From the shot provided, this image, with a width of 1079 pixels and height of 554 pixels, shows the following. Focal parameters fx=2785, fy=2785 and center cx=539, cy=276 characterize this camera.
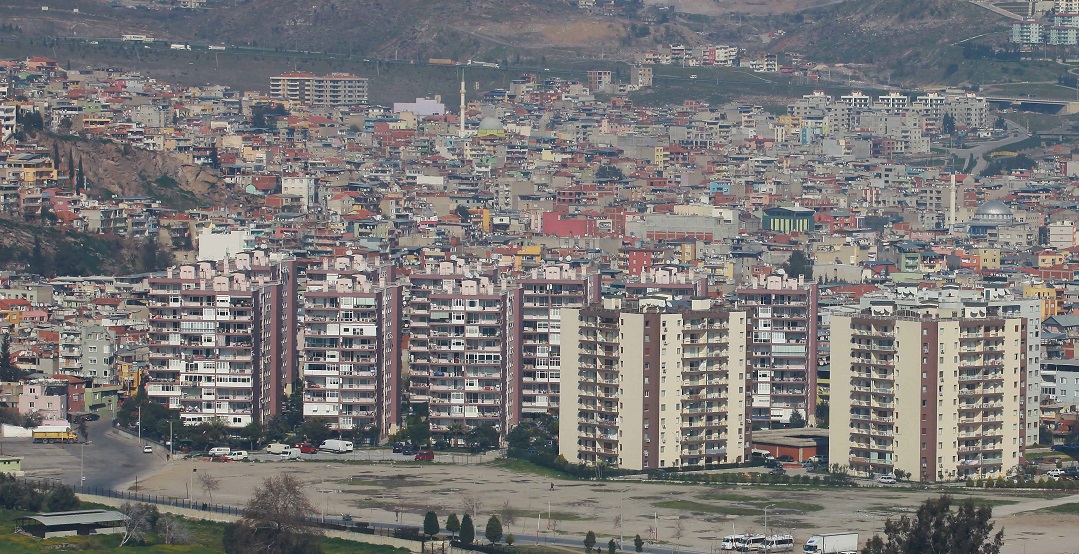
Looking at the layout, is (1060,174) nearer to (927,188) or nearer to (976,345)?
(927,188)

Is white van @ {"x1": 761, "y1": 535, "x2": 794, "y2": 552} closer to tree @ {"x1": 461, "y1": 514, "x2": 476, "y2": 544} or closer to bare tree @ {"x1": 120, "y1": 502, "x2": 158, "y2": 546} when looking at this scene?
tree @ {"x1": 461, "y1": 514, "x2": 476, "y2": 544}

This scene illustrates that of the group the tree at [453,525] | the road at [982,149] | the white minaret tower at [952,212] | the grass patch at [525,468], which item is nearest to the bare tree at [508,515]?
the tree at [453,525]

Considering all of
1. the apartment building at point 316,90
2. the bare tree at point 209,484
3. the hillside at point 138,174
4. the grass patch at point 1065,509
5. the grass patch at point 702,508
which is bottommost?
the grass patch at point 1065,509

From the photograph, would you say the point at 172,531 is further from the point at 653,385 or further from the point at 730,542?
the point at 653,385

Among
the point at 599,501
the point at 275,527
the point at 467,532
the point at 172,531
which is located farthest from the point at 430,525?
the point at 599,501

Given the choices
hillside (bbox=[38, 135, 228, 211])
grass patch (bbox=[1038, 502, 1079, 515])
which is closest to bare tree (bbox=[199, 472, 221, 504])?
grass patch (bbox=[1038, 502, 1079, 515])

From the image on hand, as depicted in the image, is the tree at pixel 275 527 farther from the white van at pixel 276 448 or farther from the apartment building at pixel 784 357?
the apartment building at pixel 784 357
